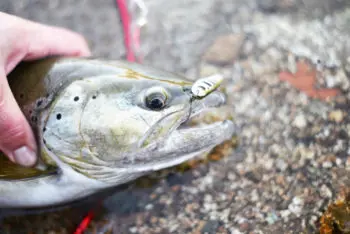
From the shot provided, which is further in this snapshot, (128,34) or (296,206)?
(128,34)

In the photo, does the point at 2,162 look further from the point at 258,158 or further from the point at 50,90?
the point at 258,158

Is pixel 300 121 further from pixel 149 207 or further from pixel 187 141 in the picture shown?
pixel 149 207

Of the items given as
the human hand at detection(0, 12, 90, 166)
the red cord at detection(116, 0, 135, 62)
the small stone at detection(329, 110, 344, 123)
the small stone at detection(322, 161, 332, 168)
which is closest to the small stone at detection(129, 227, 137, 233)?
the human hand at detection(0, 12, 90, 166)

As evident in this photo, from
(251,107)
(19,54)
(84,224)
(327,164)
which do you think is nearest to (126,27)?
(19,54)

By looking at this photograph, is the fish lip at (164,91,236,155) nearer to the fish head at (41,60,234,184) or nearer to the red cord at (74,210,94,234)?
the fish head at (41,60,234,184)

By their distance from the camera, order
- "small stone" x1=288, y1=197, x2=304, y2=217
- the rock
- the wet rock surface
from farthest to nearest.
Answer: the rock → the wet rock surface → "small stone" x1=288, y1=197, x2=304, y2=217

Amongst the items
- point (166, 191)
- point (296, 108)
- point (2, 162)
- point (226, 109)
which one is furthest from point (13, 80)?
point (296, 108)
